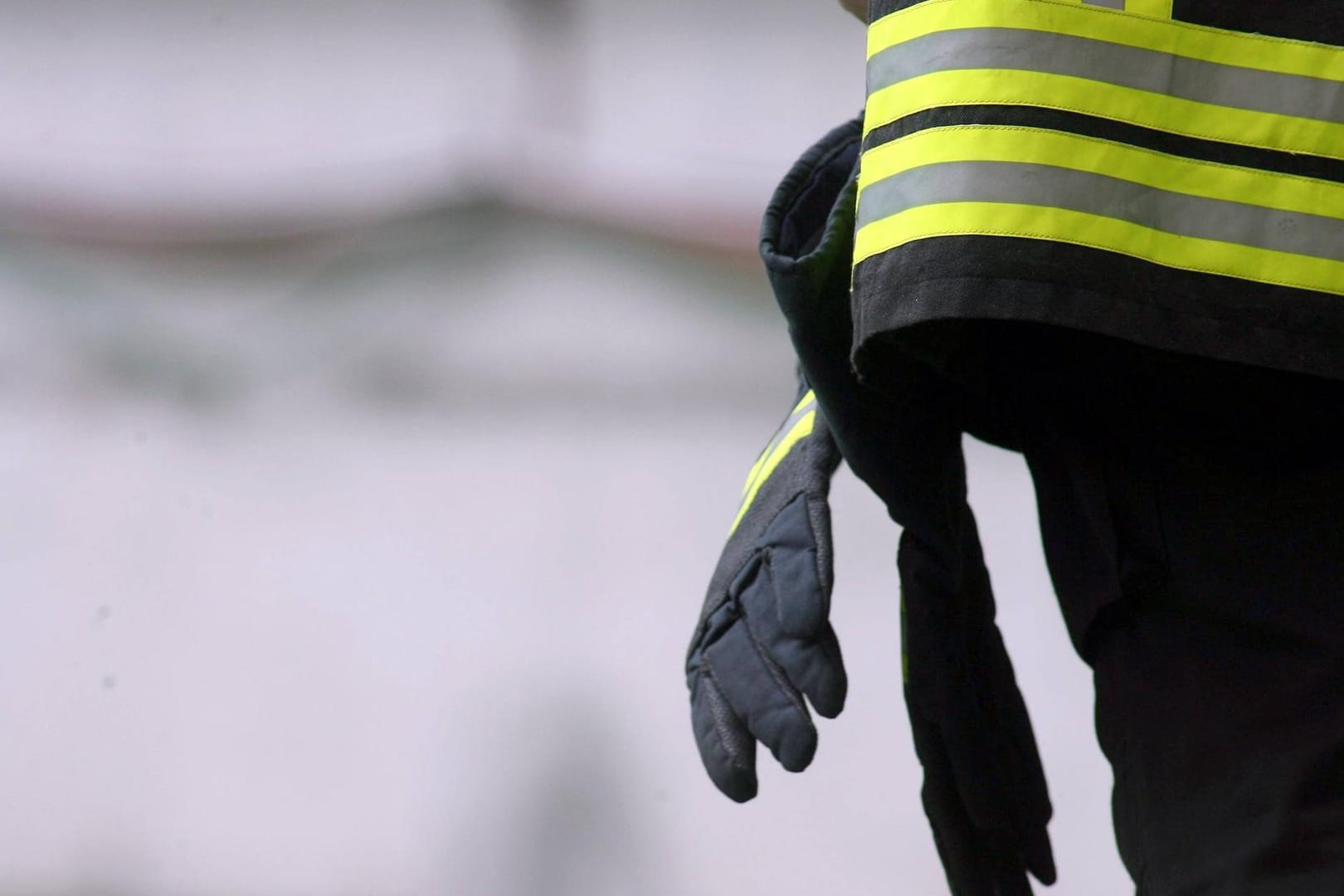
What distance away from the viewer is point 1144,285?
0.55 m

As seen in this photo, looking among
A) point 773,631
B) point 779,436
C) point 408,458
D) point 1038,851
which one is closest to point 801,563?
point 773,631

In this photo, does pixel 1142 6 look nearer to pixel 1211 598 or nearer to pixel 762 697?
pixel 1211 598

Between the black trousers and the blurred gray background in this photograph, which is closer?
the black trousers

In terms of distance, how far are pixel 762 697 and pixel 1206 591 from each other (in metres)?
0.24

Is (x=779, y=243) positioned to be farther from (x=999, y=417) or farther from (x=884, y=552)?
(x=884, y=552)

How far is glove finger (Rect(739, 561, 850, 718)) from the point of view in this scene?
702 millimetres

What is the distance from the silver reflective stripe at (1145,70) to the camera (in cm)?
56

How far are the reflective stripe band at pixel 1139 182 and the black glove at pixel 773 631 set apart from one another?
0.85 ft

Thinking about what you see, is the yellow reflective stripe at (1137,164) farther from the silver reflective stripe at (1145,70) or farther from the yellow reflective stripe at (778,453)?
the yellow reflective stripe at (778,453)

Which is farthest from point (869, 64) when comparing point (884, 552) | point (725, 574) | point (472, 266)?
point (472, 266)

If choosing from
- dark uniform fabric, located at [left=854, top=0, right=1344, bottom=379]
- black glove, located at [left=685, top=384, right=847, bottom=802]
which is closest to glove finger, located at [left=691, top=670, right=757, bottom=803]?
black glove, located at [left=685, top=384, right=847, bottom=802]

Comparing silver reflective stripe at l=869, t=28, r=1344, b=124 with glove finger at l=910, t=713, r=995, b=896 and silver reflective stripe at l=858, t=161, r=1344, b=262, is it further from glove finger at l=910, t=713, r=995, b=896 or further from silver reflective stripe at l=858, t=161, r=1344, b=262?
glove finger at l=910, t=713, r=995, b=896

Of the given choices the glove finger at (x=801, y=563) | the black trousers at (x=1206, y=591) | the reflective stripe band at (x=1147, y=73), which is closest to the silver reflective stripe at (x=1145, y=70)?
the reflective stripe band at (x=1147, y=73)

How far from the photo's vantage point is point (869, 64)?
614 millimetres
